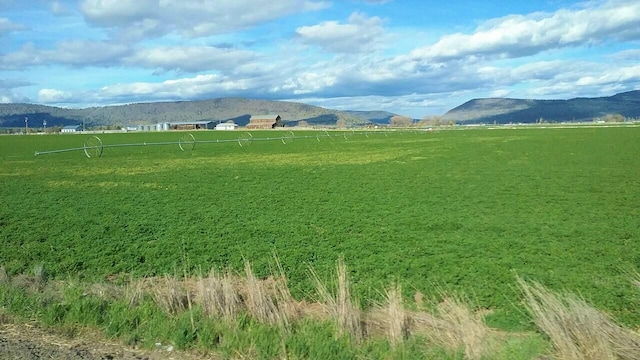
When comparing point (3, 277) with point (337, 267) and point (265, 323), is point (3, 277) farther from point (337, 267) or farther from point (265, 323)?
point (337, 267)

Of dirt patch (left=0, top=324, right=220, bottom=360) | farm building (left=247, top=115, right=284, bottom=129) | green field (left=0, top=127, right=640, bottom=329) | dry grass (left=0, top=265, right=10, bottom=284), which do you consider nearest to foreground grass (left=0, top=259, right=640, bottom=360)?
dirt patch (left=0, top=324, right=220, bottom=360)

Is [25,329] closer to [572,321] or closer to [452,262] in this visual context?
[572,321]

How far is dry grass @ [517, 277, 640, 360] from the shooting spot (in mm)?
5059

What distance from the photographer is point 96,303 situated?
6438mm

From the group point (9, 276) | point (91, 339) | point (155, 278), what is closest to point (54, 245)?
point (9, 276)

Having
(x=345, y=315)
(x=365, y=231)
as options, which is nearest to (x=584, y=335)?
(x=345, y=315)

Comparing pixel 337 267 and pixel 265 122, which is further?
pixel 265 122

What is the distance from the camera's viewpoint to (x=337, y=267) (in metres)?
8.78

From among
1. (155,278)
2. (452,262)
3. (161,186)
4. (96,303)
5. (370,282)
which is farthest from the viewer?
(161,186)

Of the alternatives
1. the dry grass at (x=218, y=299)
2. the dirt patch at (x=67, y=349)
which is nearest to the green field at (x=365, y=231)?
the dry grass at (x=218, y=299)

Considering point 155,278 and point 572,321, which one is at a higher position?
point 572,321

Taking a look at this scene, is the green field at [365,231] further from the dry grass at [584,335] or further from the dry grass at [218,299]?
the dry grass at [218,299]

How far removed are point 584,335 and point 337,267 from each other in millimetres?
4241

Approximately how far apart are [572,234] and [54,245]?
A: 1103 centimetres
